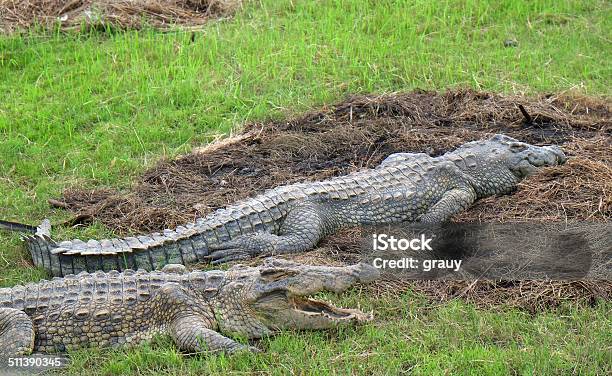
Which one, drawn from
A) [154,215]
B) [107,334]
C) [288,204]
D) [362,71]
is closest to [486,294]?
[288,204]

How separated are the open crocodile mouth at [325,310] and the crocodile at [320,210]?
1.17 m

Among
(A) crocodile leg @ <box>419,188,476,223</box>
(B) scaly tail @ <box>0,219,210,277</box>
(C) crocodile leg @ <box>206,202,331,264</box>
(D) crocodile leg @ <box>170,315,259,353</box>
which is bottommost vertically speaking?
(A) crocodile leg @ <box>419,188,476,223</box>

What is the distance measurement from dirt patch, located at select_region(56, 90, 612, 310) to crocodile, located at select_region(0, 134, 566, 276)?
194mm

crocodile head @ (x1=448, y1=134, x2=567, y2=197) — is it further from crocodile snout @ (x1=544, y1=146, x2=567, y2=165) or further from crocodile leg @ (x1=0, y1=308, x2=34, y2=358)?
crocodile leg @ (x1=0, y1=308, x2=34, y2=358)

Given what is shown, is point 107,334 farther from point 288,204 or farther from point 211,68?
point 211,68

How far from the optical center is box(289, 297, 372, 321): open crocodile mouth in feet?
17.4

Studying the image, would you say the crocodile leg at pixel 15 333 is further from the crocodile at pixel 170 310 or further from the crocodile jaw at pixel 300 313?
the crocodile jaw at pixel 300 313

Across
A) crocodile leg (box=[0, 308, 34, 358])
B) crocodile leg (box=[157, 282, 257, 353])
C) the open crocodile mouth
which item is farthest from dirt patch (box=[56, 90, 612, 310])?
crocodile leg (box=[0, 308, 34, 358])

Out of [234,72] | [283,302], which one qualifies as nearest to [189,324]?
[283,302]

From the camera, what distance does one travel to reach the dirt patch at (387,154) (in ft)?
21.7

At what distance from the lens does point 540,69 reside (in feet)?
A: 32.5

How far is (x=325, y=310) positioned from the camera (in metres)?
5.38

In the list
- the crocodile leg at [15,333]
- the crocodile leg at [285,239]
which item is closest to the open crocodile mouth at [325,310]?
the crocodile leg at [285,239]

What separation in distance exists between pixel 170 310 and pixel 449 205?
8.75 ft
